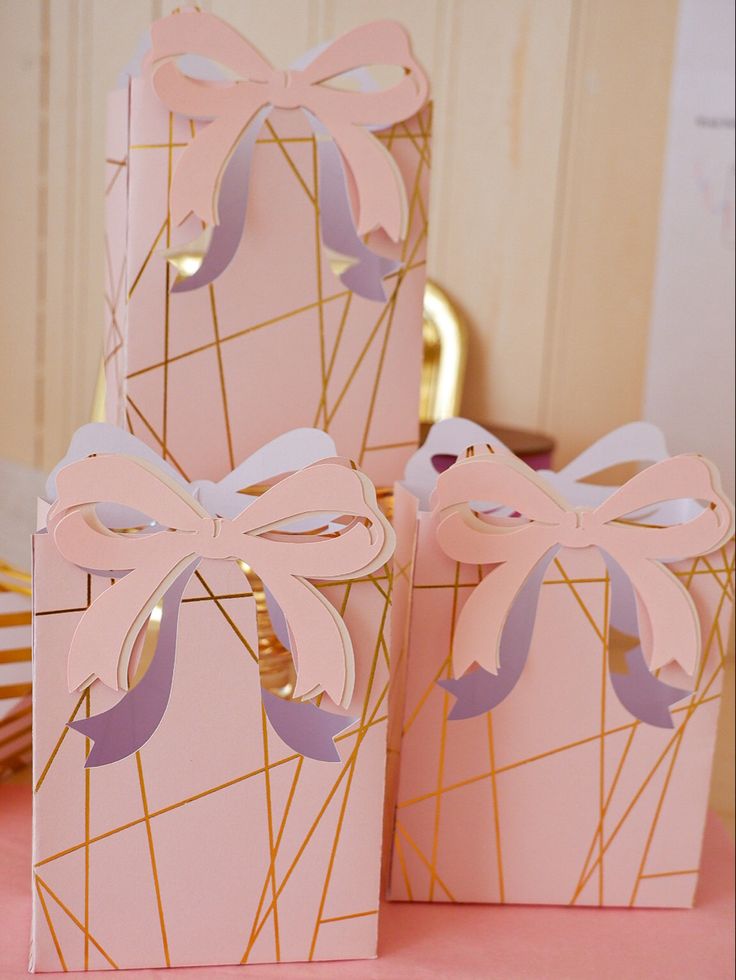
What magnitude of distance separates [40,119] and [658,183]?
82 cm

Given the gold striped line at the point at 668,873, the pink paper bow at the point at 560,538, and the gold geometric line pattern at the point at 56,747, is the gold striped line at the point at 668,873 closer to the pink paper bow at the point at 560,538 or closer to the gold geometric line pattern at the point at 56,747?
the pink paper bow at the point at 560,538

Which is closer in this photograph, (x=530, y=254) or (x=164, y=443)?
(x=164, y=443)

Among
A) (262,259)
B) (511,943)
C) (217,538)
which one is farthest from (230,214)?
(511,943)

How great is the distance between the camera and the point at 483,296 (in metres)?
1.39

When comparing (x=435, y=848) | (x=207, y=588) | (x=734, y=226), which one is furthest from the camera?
(x=734, y=226)

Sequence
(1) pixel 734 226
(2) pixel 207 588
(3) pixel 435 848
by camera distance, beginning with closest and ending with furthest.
Result: (2) pixel 207 588 → (3) pixel 435 848 → (1) pixel 734 226

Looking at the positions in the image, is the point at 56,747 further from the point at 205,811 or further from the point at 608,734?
the point at 608,734

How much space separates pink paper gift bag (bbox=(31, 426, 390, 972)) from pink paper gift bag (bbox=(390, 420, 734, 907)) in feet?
0.25

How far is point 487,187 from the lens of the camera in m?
1.36

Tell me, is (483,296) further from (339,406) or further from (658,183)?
(339,406)

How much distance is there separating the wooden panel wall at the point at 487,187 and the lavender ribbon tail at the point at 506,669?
789 mm

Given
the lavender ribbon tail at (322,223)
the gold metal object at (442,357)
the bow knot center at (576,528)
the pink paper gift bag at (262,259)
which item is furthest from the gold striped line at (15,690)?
the gold metal object at (442,357)

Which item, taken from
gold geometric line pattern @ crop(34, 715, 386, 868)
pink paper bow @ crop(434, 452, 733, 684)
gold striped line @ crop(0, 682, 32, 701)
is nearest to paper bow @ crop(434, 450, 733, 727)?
pink paper bow @ crop(434, 452, 733, 684)

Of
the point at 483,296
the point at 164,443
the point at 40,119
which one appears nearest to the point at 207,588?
the point at 164,443
